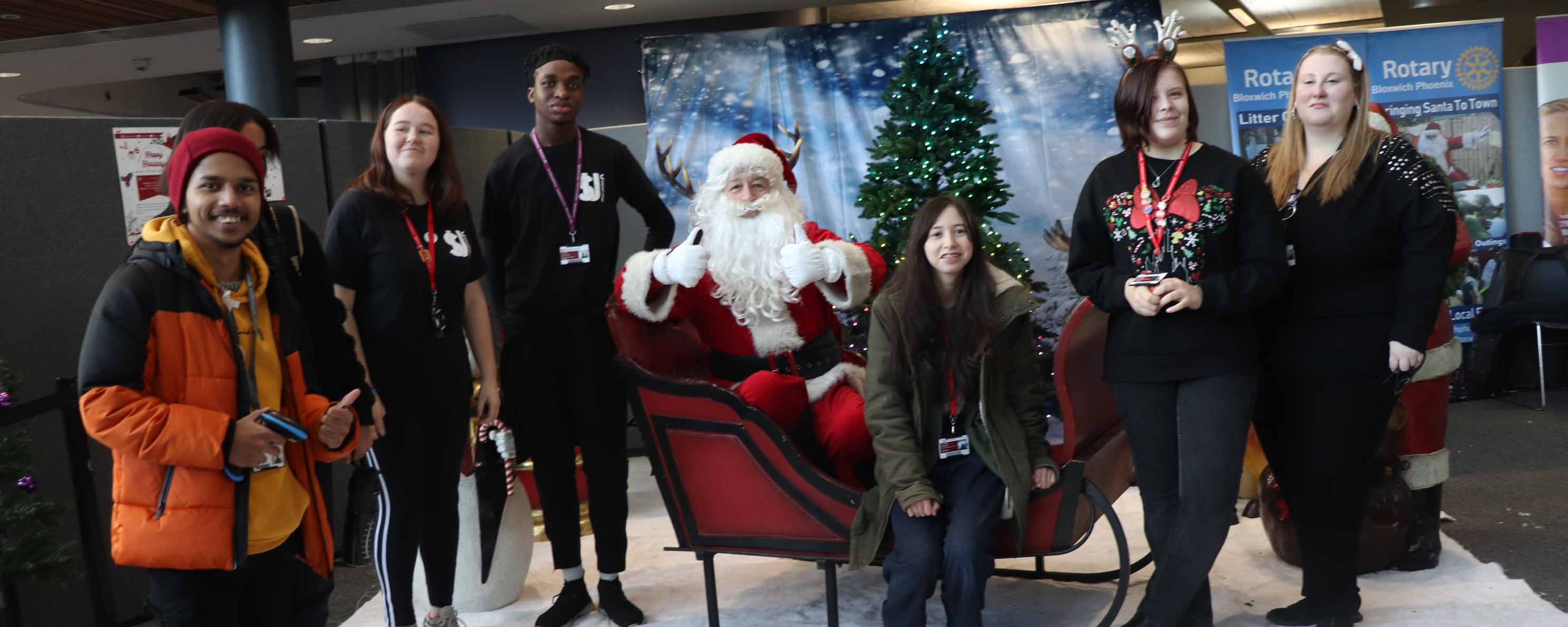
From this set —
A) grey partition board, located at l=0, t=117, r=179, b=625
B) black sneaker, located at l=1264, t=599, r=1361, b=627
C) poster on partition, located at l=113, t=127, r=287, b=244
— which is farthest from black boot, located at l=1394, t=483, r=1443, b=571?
grey partition board, located at l=0, t=117, r=179, b=625

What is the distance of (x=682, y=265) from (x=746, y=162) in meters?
0.36

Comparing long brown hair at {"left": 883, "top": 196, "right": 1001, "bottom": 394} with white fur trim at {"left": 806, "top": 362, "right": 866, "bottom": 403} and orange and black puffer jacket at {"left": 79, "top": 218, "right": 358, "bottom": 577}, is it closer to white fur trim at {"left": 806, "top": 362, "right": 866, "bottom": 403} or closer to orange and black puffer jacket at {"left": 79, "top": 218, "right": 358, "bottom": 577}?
white fur trim at {"left": 806, "top": 362, "right": 866, "bottom": 403}

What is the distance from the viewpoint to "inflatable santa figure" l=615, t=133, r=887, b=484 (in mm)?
2873

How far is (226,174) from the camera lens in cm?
187

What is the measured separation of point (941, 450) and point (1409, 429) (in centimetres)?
160

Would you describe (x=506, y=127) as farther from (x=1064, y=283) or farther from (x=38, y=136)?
(x=38, y=136)

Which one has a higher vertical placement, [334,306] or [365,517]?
[334,306]

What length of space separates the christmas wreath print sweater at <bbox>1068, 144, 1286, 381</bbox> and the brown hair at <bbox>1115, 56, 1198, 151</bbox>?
1.7 inches

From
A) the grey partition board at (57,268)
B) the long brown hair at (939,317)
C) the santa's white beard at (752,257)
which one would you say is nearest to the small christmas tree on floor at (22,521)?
the grey partition board at (57,268)

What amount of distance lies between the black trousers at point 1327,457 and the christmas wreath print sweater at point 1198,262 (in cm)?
21

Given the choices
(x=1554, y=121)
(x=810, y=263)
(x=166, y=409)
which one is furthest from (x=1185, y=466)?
(x=1554, y=121)

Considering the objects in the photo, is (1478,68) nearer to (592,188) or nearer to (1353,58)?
(1353,58)

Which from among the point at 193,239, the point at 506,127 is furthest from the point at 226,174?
the point at 506,127

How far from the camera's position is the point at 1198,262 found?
241cm
